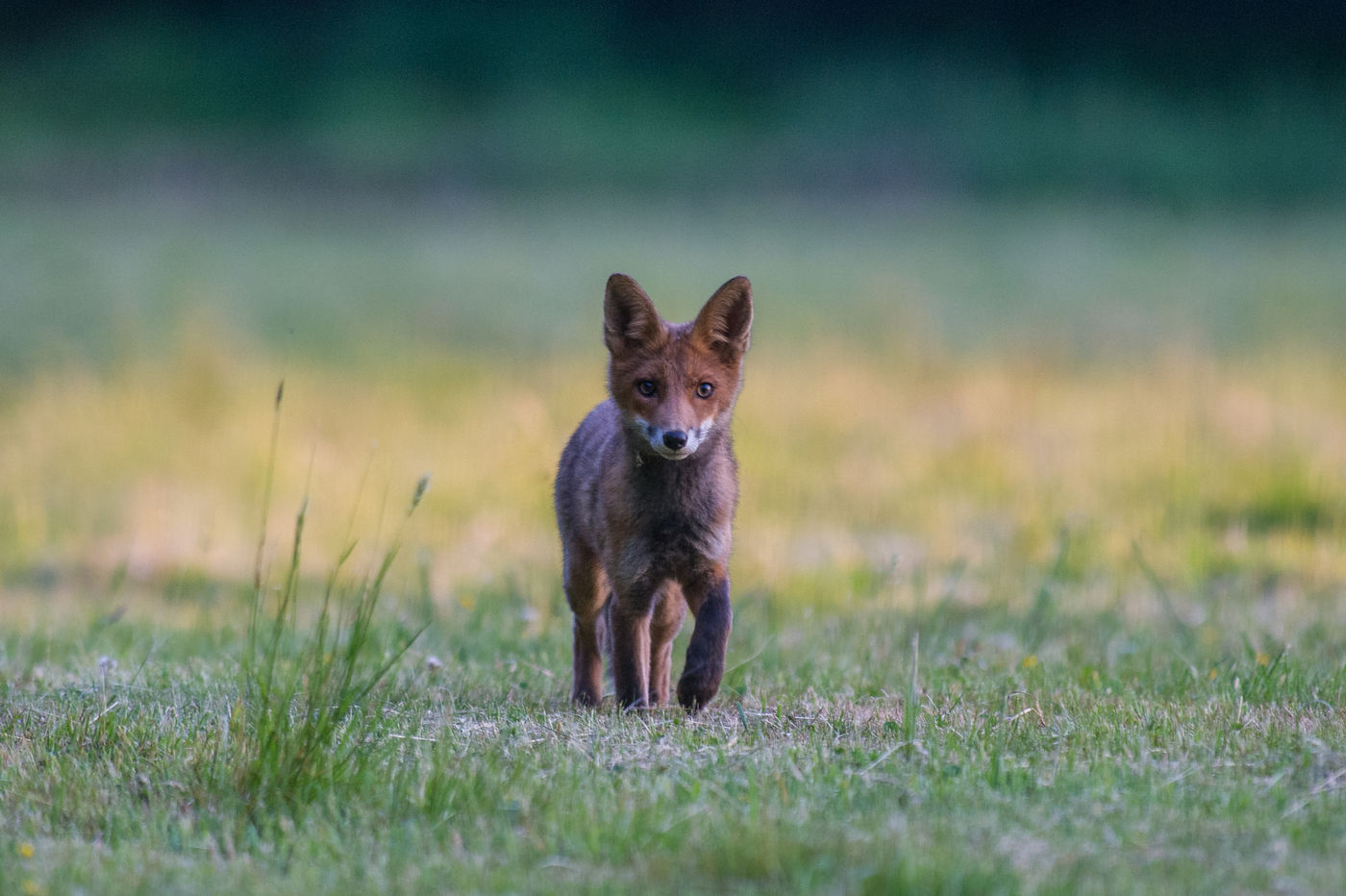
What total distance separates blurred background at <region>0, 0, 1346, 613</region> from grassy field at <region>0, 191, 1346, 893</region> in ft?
0.25

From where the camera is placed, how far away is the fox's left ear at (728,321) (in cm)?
477

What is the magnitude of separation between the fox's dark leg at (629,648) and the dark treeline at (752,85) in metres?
17.7

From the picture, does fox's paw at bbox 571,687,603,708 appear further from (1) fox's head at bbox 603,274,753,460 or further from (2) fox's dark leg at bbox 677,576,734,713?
(1) fox's head at bbox 603,274,753,460

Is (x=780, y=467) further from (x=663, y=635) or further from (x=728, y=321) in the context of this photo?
(x=728, y=321)

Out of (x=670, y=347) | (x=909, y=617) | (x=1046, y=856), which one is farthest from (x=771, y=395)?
(x=1046, y=856)

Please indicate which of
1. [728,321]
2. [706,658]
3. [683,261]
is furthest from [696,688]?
[683,261]

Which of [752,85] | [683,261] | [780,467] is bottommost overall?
[780,467]

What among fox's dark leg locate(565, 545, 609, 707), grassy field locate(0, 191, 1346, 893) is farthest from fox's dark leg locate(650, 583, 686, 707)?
grassy field locate(0, 191, 1346, 893)

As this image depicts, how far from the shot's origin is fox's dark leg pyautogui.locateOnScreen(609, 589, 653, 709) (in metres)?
4.85

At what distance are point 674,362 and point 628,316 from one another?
0.89 feet

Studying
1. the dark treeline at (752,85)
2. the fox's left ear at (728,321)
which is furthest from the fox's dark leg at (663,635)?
the dark treeline at (752,85)

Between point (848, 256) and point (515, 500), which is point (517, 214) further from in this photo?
point (515, 500)

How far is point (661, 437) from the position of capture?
4.48 meters

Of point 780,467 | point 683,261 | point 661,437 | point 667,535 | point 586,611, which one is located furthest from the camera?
point 683,261
